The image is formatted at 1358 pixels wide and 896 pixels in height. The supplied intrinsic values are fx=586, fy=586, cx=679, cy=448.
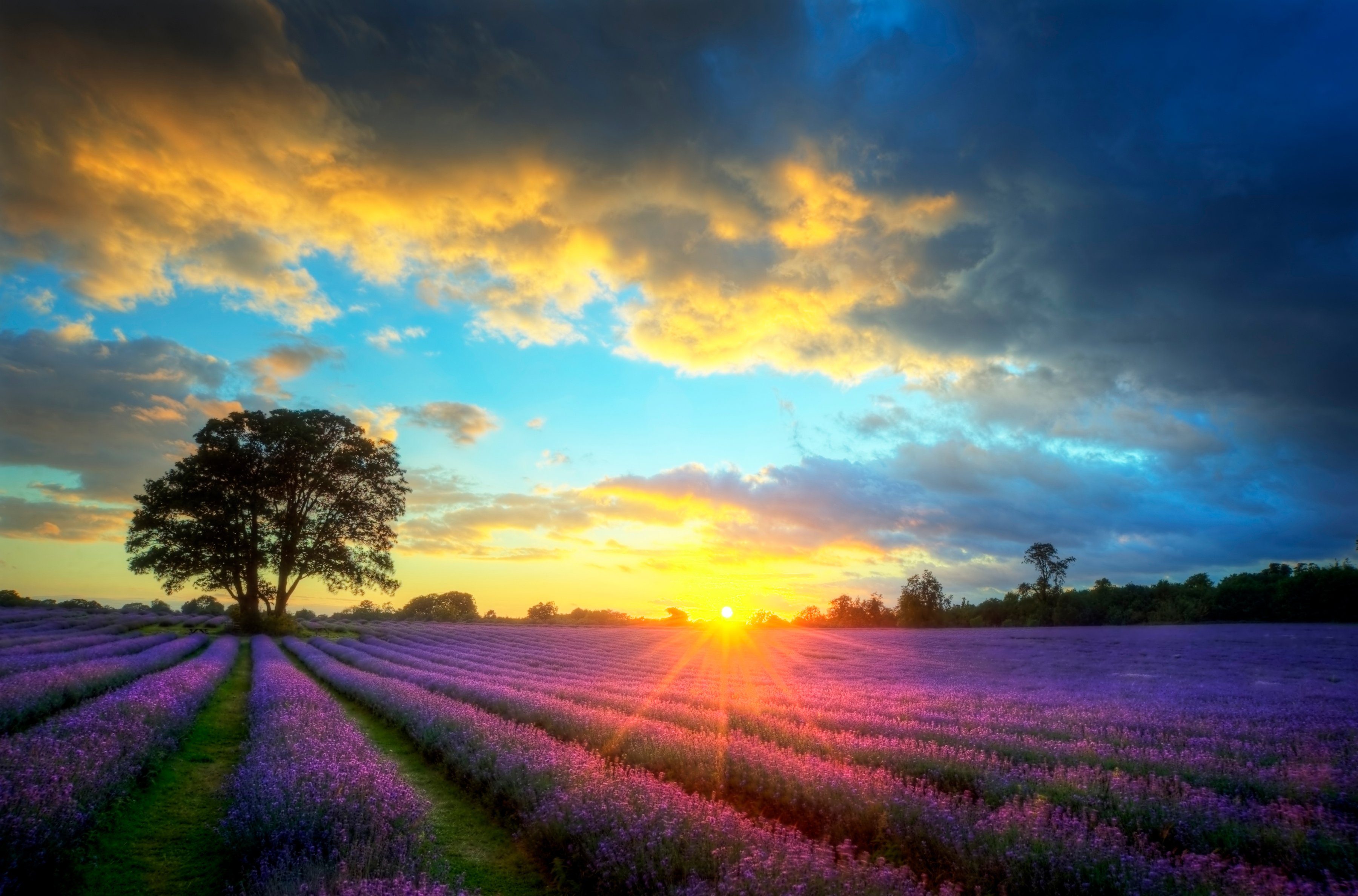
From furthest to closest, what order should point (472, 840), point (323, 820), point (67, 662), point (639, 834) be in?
point (67, 662)
point (472, 840)
point (323, 820)
point (639, 834)

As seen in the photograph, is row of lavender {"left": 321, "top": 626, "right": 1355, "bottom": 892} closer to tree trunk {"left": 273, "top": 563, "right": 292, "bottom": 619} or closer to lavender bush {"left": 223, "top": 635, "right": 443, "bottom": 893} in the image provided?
lavender bush {"left": 223, "top": 635, "right": 443, "bottom": 893}

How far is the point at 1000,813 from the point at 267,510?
33.7 meters

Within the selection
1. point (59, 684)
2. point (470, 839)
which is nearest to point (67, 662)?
point (59, 684)

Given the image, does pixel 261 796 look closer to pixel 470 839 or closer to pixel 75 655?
pixel 470 839

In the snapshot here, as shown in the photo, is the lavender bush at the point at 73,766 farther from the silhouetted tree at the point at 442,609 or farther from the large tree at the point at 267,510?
the silhouetted tree at the point at 442,609

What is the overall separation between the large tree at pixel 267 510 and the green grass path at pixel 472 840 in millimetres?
26347

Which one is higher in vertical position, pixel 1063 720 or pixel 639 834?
pixel 639 834

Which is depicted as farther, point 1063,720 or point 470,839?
point 1063,720

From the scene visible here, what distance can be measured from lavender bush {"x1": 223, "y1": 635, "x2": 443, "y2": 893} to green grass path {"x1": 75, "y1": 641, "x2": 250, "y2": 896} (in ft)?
0.90

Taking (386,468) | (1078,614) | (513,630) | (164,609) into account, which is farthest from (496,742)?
(164,609)

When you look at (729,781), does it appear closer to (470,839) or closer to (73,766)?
(470,839)

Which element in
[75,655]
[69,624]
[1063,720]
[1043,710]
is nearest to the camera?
[1063,720]

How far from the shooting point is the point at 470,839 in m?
4.98

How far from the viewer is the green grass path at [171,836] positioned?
395cm
